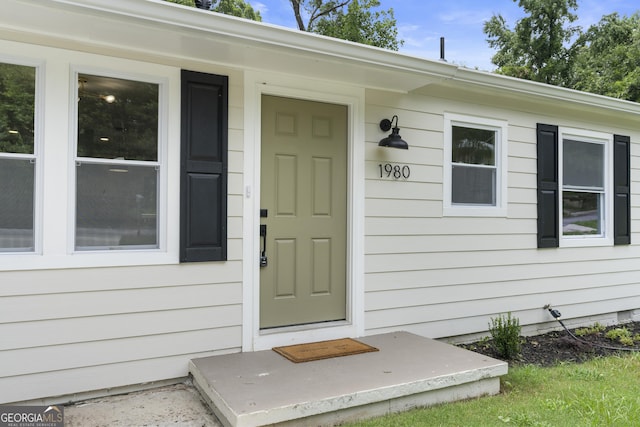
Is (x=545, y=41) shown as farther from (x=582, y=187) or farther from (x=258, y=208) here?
(x=258, y=208)

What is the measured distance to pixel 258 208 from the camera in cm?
339

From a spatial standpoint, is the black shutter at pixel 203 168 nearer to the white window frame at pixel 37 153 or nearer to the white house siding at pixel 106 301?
the white house siding at pixel 106 301

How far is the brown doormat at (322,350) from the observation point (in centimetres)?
319

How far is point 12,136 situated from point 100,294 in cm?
108

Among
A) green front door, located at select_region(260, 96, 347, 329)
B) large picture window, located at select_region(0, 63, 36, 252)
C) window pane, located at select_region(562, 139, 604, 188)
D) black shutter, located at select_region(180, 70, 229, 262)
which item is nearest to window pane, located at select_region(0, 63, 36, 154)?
large picture window, located at select_region(0, 63, 36, 252)

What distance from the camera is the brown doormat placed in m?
Answer: 3.19

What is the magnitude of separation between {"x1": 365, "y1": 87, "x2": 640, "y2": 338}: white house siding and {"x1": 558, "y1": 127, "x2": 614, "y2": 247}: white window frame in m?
0.09

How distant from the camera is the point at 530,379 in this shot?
334 cm

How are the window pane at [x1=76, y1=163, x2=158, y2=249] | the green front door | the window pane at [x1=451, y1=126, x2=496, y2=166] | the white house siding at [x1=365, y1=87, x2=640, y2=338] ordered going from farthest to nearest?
1. the window pane at [x1=451, y1=126, x2=496, y2=166]
2. the white house siding at [x1=365, y1=87, x2=640, y2=338]
3. the green front door
4. the window pane at [x1=76, y1=163, x2=158, y2=249]

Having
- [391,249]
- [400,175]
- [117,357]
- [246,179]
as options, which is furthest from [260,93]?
[117,357]

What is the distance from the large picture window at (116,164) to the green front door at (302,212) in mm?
829

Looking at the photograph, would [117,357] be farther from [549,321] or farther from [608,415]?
→ [549,321]

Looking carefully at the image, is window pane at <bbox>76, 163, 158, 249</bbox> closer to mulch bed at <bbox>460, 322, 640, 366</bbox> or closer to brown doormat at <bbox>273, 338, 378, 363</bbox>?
brown doormat at <bbox>273, 338, 378, 363</bbox>

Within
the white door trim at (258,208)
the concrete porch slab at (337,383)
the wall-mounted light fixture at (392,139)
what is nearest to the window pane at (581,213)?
the wall-mounted light fixture at (392,139)
